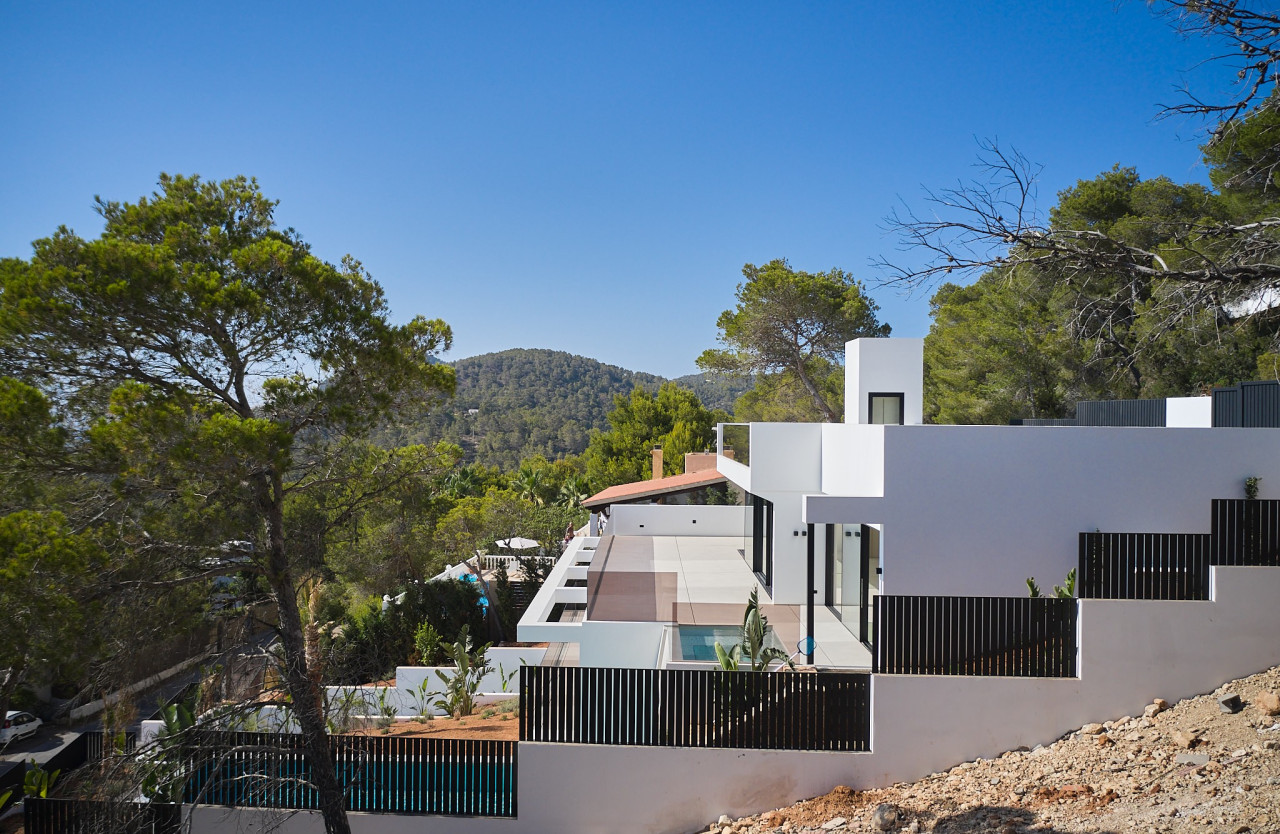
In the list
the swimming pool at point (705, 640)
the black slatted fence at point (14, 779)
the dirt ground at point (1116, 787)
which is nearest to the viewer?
the dirt ground at point (1116, 787)

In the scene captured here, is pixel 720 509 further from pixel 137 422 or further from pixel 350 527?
pixel 137 422

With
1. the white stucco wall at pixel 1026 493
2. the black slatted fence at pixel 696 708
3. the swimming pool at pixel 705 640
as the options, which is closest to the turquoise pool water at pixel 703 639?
the swimming pool at pixel 705 640

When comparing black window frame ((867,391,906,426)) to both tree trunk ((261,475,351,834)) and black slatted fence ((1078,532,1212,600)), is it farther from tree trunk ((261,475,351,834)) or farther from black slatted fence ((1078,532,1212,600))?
tree trunk ((261,475,351,834))

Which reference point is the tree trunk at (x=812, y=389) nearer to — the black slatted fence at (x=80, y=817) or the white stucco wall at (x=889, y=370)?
the white stucco wall at (x=889, y=370)

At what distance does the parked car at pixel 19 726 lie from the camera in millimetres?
19953

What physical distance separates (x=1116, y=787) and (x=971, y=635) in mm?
1983

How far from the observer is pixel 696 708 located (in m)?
8.41

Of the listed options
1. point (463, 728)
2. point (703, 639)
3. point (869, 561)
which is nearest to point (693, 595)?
point (703, 639)

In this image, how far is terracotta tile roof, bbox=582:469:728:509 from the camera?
1013 inches

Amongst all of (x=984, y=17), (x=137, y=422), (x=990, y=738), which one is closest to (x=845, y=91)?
(x=984, y=17)

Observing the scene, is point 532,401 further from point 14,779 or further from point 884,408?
point 14,779

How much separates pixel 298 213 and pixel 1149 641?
11.6 metres

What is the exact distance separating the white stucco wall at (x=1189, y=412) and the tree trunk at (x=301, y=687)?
14.1 metres

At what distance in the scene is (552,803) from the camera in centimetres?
832
